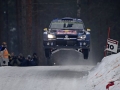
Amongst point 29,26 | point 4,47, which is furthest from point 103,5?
point 4,47

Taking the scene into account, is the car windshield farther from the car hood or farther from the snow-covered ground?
the snow-covered ground

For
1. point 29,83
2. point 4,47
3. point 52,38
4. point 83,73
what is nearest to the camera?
point 29,83

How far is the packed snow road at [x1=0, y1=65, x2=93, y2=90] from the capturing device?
43.9 feet

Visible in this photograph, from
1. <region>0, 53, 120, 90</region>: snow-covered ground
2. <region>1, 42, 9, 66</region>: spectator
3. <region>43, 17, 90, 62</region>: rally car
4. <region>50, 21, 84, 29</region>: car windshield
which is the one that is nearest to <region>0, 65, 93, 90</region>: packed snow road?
<region>0, 53, 120, 90</region>: snow-covered ground

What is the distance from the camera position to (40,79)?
47.8 ft

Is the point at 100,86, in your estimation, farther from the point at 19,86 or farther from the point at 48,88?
the point at 19,86

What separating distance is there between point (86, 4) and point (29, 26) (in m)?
21.8

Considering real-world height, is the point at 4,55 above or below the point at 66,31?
below

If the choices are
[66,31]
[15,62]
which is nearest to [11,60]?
[15,62]

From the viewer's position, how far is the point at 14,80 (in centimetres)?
1445

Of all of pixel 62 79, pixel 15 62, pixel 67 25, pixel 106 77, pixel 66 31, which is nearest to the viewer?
pixel 106 77

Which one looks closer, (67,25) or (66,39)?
(66,39)

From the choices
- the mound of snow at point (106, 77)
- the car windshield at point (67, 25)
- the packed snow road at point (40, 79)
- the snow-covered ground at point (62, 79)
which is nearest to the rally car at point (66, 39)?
the car windshield at point (67, 25)

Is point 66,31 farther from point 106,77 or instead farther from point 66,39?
point 106,77
